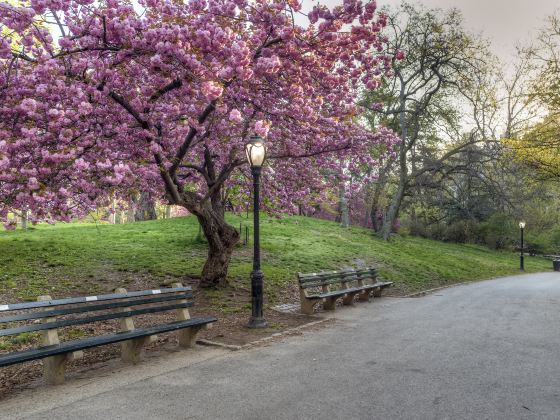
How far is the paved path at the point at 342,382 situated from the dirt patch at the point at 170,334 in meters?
0.69

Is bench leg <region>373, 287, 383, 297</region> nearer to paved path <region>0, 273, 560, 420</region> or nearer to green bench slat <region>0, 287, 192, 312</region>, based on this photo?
paved path <region>0, 273, 560, 420</region>

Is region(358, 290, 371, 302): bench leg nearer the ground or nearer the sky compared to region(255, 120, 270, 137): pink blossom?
nearer the ground

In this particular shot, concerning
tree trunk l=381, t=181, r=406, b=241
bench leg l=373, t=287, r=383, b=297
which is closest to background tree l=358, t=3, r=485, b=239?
tree trunk l=381, t=181, r=406, b=241

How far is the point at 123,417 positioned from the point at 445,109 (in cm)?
3093

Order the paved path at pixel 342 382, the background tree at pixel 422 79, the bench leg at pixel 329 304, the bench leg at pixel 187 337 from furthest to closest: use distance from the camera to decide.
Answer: the background tree at pixel 422 79, the bench leg at pixel 329 304, the bench leg at pixel 187 337, the paved path at pixel 342 382

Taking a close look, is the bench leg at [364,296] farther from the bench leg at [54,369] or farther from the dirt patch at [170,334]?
the bench leg at [54,369]

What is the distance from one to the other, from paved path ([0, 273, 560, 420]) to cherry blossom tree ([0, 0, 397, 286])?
10.4 ft

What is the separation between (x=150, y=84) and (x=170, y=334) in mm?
4803

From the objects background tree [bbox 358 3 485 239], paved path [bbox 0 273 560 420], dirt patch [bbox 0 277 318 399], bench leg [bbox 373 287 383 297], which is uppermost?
background tree [bbox 358 3 485 239]

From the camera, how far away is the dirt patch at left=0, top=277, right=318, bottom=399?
5914 mm

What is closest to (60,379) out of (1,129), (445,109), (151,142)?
(1,129)

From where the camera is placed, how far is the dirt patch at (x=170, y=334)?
19.4ft

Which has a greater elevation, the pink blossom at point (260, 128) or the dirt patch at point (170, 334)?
the pink blossom at point (260, 128)

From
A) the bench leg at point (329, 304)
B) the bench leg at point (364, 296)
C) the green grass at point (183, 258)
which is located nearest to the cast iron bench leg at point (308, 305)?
the bench leg at point (329, 304)
